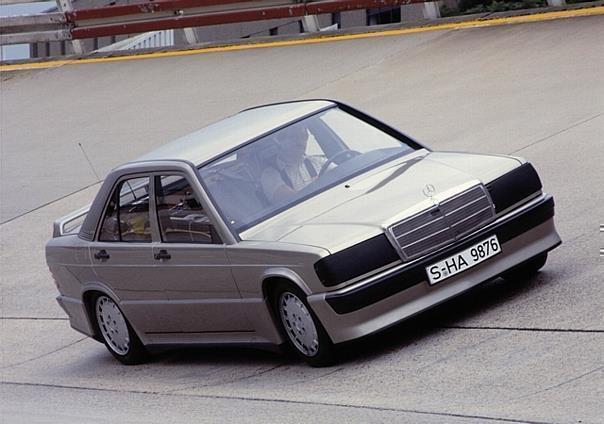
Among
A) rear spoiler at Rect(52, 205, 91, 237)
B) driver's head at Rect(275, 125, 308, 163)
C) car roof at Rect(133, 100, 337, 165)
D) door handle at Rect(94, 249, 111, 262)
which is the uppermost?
car roof at Rect(133, 100, 337, 165)

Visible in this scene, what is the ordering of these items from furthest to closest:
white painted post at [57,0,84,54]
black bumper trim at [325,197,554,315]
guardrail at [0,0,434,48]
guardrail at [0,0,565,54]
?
white painted post at [57,0,84,54]
guardrail at [0,0,434,48]
guardrail at [0,0,565,54]
black bumper trim at [325,197,554,315]

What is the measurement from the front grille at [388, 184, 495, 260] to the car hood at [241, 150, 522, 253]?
5cm

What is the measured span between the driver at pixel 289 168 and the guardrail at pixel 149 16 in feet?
35.2

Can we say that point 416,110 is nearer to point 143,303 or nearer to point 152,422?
point 143,303

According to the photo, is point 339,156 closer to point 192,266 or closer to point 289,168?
point 289,168

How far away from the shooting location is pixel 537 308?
8.09 m

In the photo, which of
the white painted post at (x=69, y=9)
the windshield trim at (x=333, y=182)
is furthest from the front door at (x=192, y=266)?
the white painted post at (x=69, y=9)

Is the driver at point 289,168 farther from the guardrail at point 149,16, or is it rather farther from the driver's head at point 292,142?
the guardrail at point 149,16

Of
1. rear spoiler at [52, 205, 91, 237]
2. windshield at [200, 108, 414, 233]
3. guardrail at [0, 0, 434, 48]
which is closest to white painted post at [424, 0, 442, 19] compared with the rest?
guardrail at [0, 0, 434, 48]

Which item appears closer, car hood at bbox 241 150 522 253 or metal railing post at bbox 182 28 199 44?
car hood at bbox 241 150 522 253

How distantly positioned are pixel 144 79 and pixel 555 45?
7.06 m

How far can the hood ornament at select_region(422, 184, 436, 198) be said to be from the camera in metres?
8.14

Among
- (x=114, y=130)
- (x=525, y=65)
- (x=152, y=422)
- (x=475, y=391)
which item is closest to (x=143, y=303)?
(x=152, y=422)

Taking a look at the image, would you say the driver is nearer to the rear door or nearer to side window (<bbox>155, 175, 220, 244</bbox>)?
side window (<bbox>155, 175, 220, 244</bbox>)
